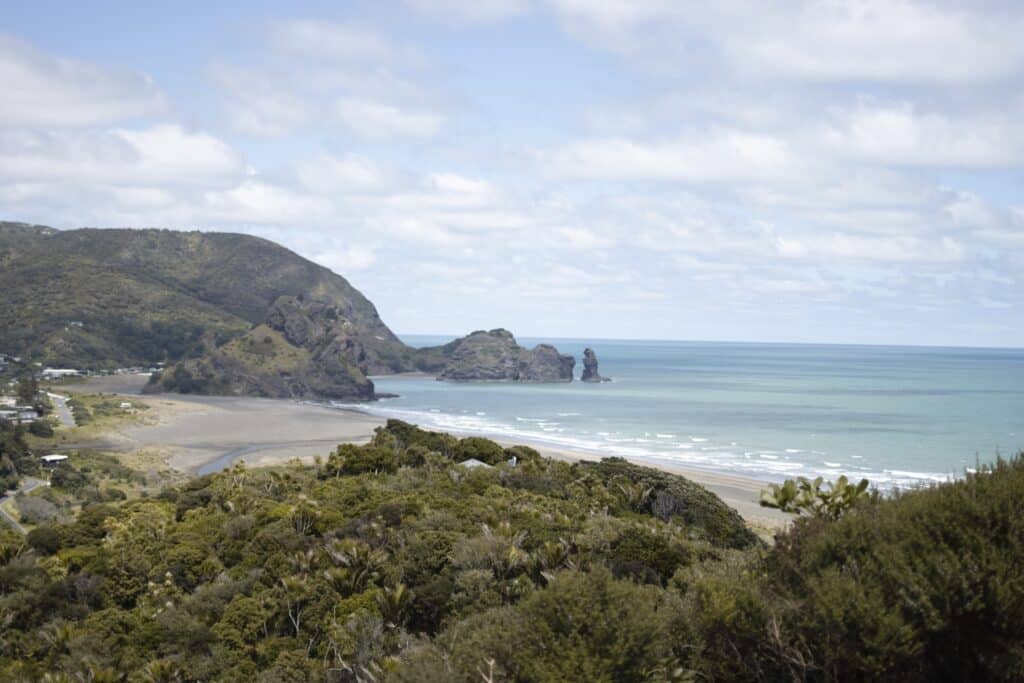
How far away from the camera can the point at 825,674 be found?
424 inches

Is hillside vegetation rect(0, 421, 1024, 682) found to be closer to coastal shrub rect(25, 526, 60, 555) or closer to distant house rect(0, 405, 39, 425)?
coastal shrub rect(25, 526, 60, 555)

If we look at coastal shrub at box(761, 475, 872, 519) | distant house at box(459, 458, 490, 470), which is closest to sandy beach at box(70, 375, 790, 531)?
distant house at box(459, 458, 490, 470)

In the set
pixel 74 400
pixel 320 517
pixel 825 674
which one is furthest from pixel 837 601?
pixel 74 400

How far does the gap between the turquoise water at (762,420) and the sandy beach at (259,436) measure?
21.8 ft

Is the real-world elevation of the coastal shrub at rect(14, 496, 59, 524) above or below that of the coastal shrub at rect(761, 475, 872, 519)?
below

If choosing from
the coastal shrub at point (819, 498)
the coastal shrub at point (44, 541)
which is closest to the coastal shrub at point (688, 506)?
the coastal shrub at point (819, 498)

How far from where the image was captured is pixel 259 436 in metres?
89.4

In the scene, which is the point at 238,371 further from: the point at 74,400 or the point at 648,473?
the point at 648,473

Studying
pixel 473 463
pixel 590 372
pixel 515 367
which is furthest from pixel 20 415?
pixel 590 372

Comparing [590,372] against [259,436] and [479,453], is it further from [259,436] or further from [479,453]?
[479,453]

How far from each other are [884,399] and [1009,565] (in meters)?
127

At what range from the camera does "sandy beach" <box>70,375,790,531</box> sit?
2237 inches

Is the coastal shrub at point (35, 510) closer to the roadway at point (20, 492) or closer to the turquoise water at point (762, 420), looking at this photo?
the roadway at point (20, 492)

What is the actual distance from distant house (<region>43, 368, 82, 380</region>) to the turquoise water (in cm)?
6298
